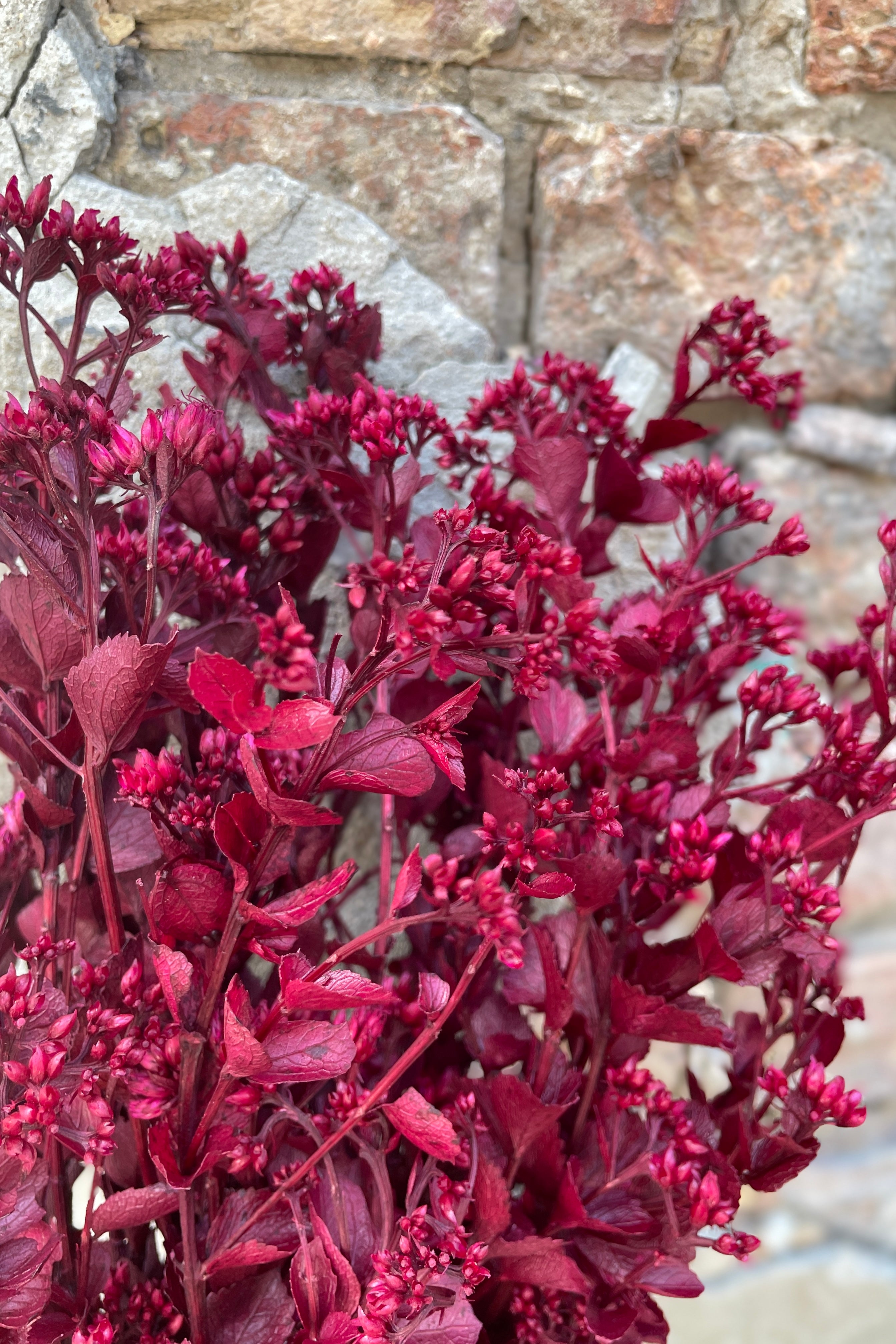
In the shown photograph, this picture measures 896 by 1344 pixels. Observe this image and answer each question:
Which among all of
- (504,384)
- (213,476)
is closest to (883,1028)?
(504,384)

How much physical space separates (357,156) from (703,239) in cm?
34

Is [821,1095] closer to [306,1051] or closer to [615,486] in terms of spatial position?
[306,1051]

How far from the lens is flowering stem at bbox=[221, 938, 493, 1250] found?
45cm

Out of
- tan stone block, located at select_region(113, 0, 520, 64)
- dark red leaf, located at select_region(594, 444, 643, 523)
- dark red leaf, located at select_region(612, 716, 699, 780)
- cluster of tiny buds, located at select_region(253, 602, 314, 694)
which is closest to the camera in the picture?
cluster of tiny buds, located at select_region(253, 602, 314, 694)

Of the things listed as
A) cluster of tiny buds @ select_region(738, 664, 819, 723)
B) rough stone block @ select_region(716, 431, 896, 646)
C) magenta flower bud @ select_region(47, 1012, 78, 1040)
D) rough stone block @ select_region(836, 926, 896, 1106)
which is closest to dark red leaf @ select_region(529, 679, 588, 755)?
cluster of tiny buds @ select_region(738, 664, 819, 723)

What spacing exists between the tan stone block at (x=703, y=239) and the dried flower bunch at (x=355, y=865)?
25cm

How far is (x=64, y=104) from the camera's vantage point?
0.75 meters

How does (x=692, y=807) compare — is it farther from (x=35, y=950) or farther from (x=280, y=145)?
(x=280, y=145)

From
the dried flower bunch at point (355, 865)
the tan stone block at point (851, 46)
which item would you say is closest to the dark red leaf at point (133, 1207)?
the dried flower bunch at point (355, 865)

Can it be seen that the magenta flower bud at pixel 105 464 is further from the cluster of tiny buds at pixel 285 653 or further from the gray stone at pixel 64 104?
the gray stone at pixel 64 104

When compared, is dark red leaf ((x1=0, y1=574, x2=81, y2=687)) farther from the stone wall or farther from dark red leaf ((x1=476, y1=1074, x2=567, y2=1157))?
the stone wall

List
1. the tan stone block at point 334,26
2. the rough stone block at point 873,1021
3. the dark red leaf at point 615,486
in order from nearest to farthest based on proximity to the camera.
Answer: the dark red leaf at point 615,486 < the tan stone block at point 334,26 < the rough stone block at point 873,1021

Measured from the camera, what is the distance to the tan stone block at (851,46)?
2.75ft

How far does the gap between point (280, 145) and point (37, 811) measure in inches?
23.8
